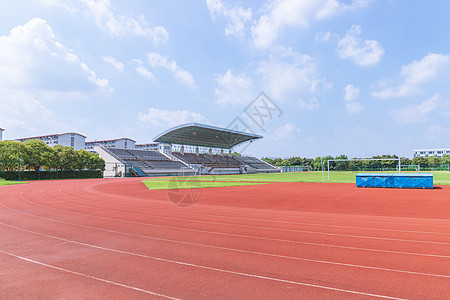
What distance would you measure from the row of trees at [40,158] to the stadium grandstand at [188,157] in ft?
19.0

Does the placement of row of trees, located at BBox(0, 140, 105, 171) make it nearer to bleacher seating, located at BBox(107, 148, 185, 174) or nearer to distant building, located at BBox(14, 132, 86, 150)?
bleacher seating, located at BBox(107, 148, 185, 174)

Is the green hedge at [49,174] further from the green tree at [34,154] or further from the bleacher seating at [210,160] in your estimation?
the bleacher seating at [210,160]

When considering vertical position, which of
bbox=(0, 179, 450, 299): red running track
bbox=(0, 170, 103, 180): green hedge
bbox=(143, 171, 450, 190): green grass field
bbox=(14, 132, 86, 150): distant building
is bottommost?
bbox=(0, 179, 450, 299): red running track

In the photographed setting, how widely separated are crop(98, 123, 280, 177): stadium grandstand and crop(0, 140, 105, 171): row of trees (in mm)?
5784

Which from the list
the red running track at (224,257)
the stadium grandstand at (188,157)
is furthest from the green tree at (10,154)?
the red running track at (224,257)

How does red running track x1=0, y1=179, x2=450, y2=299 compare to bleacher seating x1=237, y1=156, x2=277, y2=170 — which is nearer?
red running track x1=0, y1=179, x2=450, y2=299

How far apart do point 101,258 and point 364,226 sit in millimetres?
8671

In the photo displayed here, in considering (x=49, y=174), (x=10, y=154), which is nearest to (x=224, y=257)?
(x=10, y=154)

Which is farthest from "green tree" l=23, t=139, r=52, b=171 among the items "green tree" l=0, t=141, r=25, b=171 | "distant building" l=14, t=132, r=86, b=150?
"distant building" l=14, t=132, r=86, b=150

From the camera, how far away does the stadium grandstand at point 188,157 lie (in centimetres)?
6144

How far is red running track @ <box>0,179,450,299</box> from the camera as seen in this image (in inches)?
185

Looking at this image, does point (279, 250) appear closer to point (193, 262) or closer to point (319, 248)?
point (319, 248)

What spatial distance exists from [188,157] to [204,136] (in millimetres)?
10798

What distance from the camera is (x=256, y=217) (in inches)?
457
